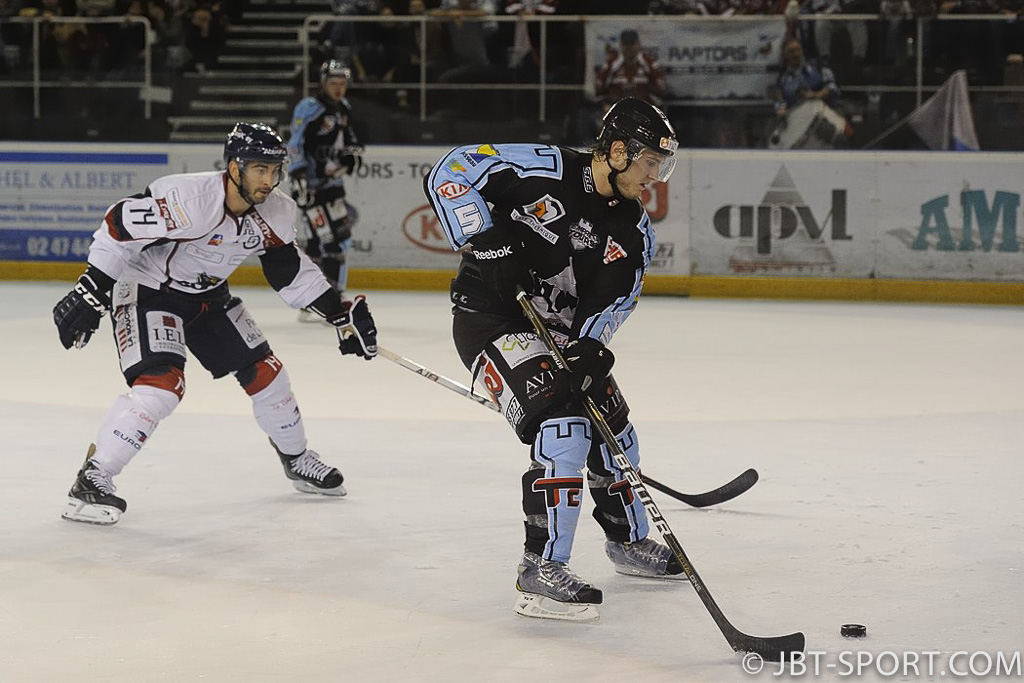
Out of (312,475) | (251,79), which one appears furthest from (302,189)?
(312,475)

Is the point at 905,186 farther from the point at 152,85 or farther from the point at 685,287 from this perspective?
the point at 152,85

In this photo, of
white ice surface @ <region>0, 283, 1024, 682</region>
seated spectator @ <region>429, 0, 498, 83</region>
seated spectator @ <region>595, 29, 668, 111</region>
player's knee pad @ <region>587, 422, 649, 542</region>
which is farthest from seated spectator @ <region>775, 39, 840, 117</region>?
player's knee pad @ <region>587, 422, 649, 542</region>

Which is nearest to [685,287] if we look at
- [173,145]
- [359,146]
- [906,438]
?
[359,146]

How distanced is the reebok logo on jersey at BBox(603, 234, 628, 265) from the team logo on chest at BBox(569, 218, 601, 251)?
3 centimetres

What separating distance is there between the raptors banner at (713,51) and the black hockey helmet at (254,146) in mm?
6902

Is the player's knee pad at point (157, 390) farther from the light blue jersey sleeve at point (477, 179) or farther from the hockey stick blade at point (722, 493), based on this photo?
the hockey stick blade at point (722, 493)

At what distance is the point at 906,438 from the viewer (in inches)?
229

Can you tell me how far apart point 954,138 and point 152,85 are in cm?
628

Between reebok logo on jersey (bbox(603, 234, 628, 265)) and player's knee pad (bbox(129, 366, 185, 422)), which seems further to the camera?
player's knee pad (bbox(129, 366, 185, 422))

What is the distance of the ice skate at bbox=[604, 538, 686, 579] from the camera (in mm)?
3922

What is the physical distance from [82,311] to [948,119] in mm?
7799

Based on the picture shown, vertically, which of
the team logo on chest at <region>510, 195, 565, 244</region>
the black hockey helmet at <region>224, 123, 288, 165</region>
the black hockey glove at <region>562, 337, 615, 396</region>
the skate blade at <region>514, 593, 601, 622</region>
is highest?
the black hockey helmet at <region>224, 123, 288, 165</region>

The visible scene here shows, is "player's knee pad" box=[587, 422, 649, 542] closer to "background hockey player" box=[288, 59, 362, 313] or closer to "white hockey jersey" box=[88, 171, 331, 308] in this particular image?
"white hockey jersey" box=[88, 171, 331, 308]

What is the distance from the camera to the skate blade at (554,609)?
11.6 ft
